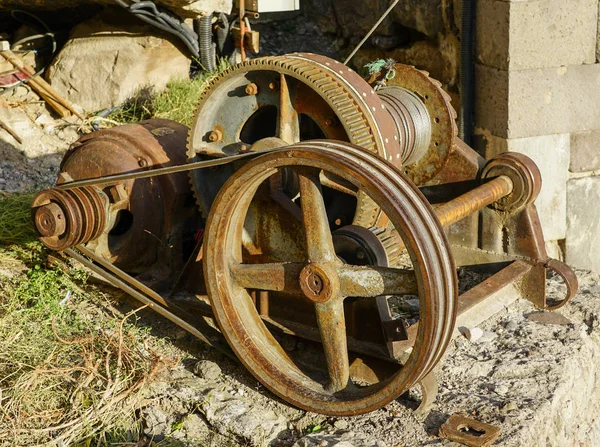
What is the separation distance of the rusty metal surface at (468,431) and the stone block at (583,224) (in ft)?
7.60

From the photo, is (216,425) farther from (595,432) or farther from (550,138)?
(550,138)

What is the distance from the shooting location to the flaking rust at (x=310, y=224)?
332 centimetres

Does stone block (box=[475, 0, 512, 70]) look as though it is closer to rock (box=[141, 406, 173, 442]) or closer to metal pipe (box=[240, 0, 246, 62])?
metal pipe (box=[240, 0, 246, 62])

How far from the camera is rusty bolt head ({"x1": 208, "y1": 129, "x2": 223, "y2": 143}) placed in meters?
4.20

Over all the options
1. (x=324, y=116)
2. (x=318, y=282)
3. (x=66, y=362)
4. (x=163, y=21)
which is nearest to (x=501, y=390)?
(x=318, y=282)

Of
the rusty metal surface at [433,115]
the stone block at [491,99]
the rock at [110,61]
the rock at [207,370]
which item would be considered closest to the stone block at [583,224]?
the stone block at [491,99]

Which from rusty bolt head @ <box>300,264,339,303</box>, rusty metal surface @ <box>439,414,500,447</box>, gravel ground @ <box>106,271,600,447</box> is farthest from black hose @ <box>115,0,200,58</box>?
rusty metal surface @ <box>439,414,500,447</box>

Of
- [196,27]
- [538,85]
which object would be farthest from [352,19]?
[538,85]

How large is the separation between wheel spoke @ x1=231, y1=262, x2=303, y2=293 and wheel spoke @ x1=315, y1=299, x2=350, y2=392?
5.7 inches

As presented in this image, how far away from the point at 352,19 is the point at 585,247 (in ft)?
8.71

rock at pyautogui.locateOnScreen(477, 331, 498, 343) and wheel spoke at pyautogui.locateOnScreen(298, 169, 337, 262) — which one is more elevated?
wheel spoke at pyautogui.locateOnScreen(298, 169, 337, 262)

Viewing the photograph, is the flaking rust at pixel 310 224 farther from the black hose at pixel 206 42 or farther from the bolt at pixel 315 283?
the black hose at pixel 206 42

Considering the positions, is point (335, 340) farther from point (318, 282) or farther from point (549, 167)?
point (549, 167)

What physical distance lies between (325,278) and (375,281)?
0.19m
